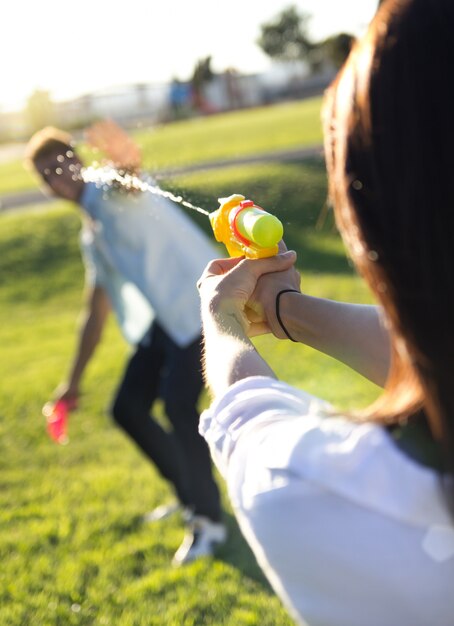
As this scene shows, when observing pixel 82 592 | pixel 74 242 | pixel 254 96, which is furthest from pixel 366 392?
pixel 254 96

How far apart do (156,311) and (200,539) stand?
1065 mm

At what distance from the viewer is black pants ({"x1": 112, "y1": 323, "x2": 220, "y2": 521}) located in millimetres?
3768

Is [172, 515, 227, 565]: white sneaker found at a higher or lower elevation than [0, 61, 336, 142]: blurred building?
higher

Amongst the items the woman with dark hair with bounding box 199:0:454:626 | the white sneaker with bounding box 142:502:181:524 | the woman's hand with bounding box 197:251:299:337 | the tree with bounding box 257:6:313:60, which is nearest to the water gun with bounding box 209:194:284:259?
the woman's hand with bounding box 197:251:299:337

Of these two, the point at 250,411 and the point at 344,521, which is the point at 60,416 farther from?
the point at 344,521

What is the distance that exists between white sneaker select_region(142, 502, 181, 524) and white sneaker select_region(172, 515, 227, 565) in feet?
1.02

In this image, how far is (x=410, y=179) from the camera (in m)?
0.94

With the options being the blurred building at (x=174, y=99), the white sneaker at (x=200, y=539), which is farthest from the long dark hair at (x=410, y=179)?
the white sneaker at (x=200, y=539)

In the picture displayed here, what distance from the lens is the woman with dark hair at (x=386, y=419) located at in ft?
3.11

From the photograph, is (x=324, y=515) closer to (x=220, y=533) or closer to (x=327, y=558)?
(x=327, y=558)

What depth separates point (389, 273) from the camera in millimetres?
998

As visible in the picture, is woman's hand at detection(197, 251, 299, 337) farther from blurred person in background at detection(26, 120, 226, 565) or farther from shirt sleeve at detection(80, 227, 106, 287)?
shirt sleeve at detection(80, 227, 106, 287)

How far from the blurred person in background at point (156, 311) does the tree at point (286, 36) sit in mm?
75477

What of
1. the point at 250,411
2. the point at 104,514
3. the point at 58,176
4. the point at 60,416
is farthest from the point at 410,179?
the point at 104,514
